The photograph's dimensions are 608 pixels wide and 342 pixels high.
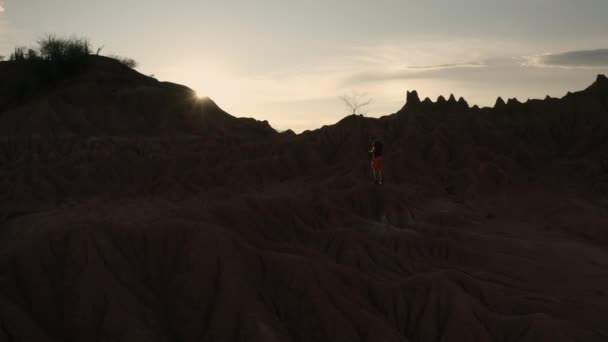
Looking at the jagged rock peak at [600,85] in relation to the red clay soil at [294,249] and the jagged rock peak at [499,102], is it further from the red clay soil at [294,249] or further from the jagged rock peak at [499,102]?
the red clay soil at [294,249]

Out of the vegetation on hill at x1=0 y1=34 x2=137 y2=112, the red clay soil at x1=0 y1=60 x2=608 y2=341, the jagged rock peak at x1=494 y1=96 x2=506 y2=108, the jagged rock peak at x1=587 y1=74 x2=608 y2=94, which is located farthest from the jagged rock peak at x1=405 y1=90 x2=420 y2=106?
the vegetation on hill at x1=0 y1=34 x2=137 y2=112

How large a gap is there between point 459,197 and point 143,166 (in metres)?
23.0

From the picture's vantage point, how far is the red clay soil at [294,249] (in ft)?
44.1

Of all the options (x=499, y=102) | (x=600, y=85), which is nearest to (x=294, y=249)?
(x=499, y=102)

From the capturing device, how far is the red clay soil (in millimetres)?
13453

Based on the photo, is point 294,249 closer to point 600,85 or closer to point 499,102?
point 499,102

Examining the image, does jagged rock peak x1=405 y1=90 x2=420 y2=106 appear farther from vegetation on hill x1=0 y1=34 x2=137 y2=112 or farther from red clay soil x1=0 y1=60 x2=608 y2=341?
vegetation on hill x1=0 y1=34 x2=137 y2=112

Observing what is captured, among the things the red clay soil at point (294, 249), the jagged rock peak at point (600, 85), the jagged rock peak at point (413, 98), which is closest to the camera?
the red clay soil at point (294, 249)

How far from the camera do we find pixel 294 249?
57.1 ft

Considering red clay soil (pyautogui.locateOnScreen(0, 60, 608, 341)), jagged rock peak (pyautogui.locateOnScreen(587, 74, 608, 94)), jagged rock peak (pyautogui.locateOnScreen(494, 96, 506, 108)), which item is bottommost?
red clay soil (pyautogui.locateOnScreen(0, 60, 608, 341))

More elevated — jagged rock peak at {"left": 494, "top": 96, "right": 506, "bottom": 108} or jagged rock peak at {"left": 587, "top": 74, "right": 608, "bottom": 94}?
jagged rock peak at {"left": 587, "top": 74, "right": 608, "bottom": 94}

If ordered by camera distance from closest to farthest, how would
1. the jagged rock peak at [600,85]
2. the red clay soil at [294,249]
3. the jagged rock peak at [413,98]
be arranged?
1. the red clay soil at [294,249]
2. the jagged rock peak at [600,85]
3. the jagged rock peak at [413,98]

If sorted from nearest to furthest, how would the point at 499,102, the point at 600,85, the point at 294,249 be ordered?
the point at 294,249
the point at 600,85
the point at 499,102

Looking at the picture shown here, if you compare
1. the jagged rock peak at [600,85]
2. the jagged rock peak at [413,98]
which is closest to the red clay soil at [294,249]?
the jagged rock peak at [413,98]
